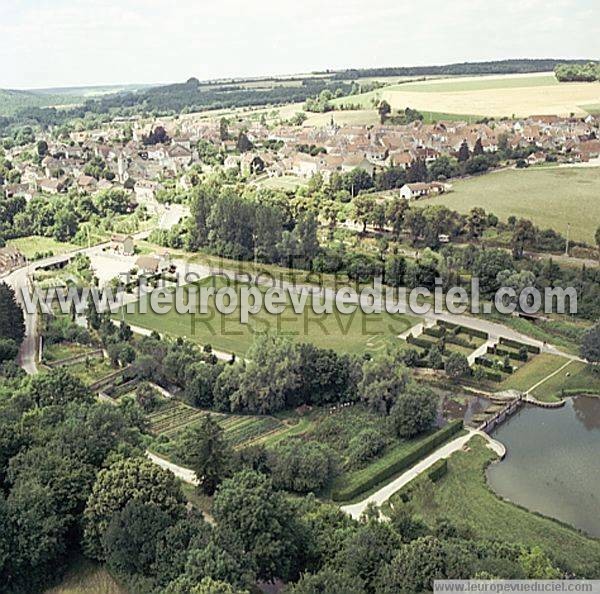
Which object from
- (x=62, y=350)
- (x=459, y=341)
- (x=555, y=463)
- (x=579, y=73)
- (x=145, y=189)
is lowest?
(x=555, y=463)

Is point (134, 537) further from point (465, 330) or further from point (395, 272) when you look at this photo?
point (395, 272)

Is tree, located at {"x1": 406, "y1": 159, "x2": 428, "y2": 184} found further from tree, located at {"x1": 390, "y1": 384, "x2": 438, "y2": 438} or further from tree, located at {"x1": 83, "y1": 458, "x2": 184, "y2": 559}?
tree, located at {"x1": 83, "y1": 458, "x2": 184, "y2": 559}

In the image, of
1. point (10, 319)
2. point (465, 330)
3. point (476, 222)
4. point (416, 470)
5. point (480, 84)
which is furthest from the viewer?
point (480, 84)

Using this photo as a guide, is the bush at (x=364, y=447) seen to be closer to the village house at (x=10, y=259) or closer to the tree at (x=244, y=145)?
the village house at (x=10, y=259)


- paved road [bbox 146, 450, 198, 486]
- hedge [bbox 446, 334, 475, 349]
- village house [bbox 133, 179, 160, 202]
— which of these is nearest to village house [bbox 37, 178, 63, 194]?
village house [bbox 133, 179, 160, 202]

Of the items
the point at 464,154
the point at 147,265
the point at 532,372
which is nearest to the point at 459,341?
the point at 532,372

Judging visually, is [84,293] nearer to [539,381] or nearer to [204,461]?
[204,461]

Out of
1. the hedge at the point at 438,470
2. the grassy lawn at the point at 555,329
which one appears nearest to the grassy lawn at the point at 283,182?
the grassy lawn at the point at 555,329
